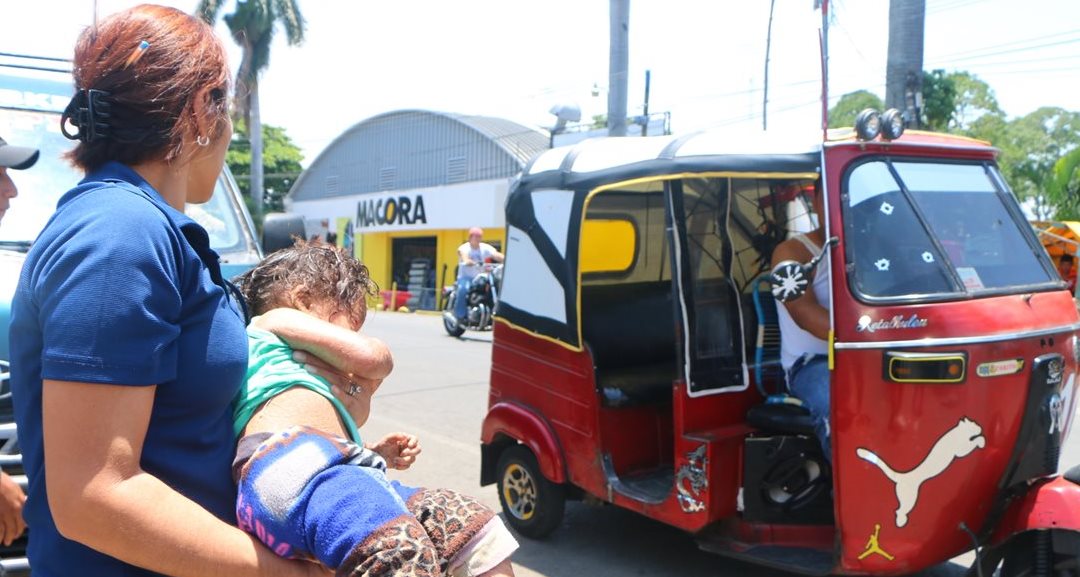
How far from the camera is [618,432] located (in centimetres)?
472

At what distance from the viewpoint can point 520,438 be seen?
4.79 metres

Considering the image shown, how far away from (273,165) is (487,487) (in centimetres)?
4053

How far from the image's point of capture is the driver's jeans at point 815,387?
376cm

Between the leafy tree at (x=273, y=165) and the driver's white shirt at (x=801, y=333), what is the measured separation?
40676 millimetres

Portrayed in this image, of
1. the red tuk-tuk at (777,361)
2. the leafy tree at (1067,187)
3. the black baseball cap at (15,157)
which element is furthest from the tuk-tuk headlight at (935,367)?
the leafy tree at (1067,187)

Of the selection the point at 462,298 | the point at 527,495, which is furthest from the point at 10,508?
the point at 462,298

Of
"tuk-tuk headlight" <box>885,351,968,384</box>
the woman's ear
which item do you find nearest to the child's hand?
the woman's ear

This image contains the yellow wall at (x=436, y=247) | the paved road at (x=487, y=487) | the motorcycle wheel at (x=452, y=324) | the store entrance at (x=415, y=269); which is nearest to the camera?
the paved road at (x=487, y=487)

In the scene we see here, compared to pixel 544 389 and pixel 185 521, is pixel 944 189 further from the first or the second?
pixel 185 521

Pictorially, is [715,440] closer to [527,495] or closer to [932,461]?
[932,461]

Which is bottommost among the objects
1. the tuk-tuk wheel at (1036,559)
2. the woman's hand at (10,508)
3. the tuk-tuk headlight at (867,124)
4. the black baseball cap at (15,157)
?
the tuk-tuk wheel at (1036,559)

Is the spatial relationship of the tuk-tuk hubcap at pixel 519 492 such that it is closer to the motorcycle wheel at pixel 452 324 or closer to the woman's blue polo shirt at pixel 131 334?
the woman's blue polo shirt at pixel 131 334

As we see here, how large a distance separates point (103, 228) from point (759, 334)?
152 inches

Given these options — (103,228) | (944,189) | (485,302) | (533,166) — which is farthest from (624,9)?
(103,228)
